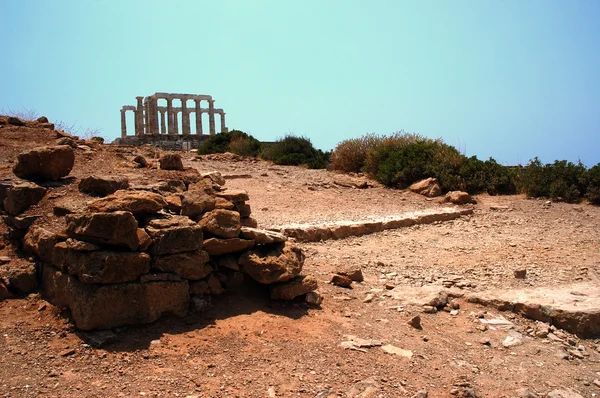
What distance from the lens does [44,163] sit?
5605mm

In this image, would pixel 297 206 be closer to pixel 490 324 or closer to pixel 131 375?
pixel 490 324

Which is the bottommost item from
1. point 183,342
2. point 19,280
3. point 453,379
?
point 453,379

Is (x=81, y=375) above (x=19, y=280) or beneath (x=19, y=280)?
beneath

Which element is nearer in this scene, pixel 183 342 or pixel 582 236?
pixel 183 342

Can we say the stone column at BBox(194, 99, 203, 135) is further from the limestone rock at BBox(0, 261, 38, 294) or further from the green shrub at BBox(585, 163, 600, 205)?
the limestone rock at BBox(0, 261, 38, 294)

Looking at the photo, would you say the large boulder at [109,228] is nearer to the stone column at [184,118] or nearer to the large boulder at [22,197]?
the large boulder at [22,197]

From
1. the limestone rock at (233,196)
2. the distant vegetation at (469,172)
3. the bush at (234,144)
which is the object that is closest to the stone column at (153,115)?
the bush at (234,144)

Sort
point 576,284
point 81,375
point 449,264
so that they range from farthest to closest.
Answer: point 449,264 < point 576,284 < point 81,375

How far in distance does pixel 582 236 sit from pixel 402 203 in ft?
13.8

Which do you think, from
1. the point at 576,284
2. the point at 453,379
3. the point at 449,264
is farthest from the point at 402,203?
the point at 453,379

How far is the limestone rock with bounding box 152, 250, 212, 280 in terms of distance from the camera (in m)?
4.26

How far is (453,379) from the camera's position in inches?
152

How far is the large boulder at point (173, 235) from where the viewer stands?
4270 millimetres

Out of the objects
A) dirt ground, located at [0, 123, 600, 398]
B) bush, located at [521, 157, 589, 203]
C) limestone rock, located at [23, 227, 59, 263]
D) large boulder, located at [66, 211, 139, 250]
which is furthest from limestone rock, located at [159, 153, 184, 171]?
bush, located at [521, 157, 589, 203]
